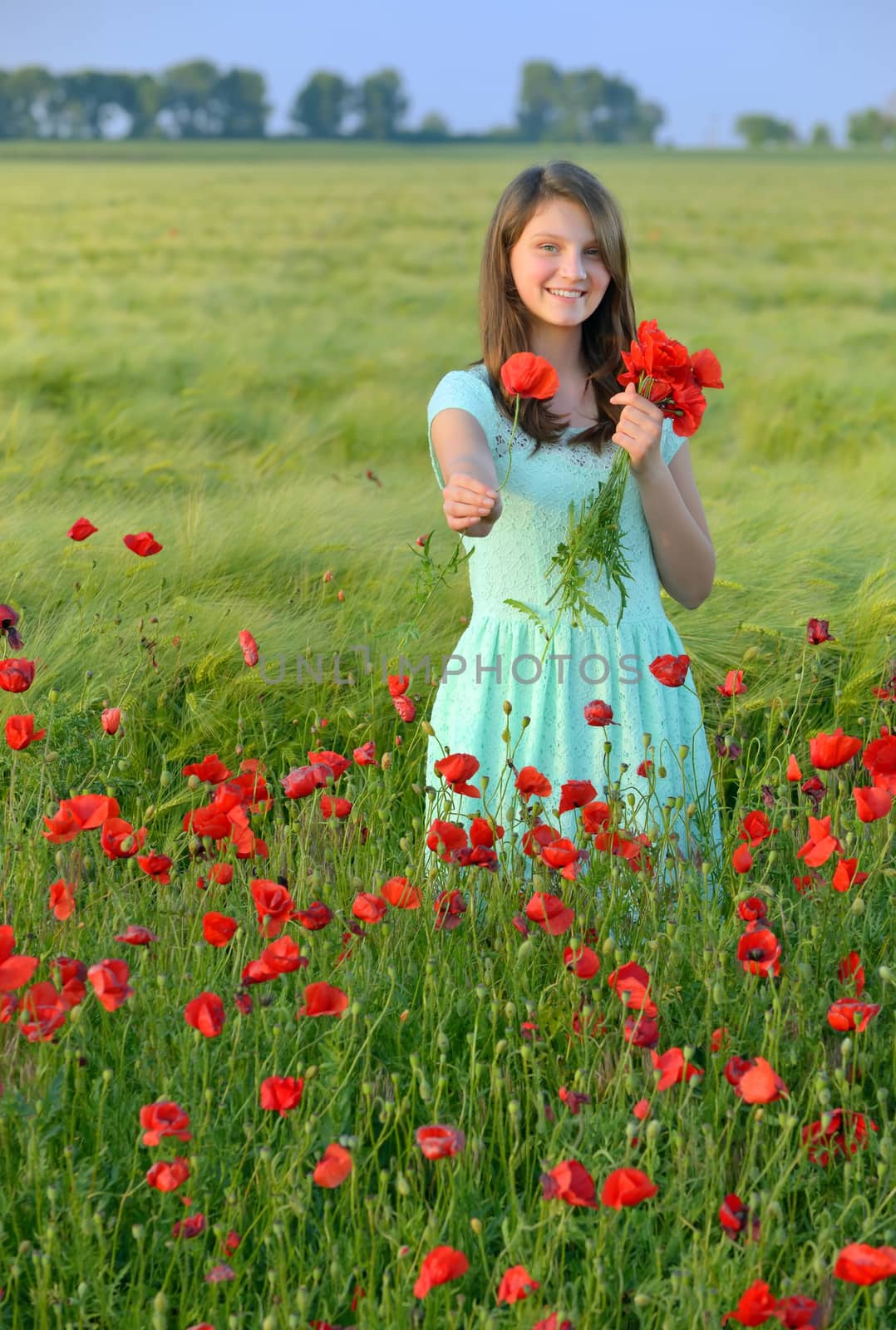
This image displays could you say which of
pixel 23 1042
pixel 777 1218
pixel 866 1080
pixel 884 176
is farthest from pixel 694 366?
pixel 884 176

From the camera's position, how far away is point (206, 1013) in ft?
4.04

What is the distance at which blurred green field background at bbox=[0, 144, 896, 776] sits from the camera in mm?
2645

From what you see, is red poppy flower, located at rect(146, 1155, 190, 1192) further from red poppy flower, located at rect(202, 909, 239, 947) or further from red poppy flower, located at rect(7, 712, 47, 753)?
red poppy flower, located at rect(7, 712, 47, 753)

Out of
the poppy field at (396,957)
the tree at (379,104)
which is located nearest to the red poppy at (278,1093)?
the poppy field at (396,957)

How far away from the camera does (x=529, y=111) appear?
75.7 metres

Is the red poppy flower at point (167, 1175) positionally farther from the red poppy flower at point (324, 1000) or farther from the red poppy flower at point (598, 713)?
the red poppy flower at point (598, 713)

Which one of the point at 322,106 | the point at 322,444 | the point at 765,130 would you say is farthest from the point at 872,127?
the point at 322,444

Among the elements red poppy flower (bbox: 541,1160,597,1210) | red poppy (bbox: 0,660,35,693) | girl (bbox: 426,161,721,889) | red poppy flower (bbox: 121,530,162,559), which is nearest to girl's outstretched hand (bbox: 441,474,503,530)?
girl (bbox: 426,161,721,889)

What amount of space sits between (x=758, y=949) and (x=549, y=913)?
0.21 meters

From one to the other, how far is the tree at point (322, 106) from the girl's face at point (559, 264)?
242 ft

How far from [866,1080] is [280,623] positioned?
1.44 meters

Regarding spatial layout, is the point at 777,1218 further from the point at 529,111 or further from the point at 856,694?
the point at 529,111

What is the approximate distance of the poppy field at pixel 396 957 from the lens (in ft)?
4.01

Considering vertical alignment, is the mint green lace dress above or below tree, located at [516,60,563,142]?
below
